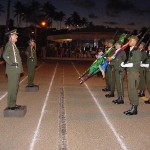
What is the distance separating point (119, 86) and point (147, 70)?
1224 millimetres

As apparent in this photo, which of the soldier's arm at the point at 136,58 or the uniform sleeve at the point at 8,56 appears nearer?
the uniform sleeve at the point at 8,56

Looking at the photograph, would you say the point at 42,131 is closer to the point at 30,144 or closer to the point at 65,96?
the point at 30,144

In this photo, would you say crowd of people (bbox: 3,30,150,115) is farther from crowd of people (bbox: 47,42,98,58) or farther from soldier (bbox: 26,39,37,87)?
crowd of people (bbox: 47,42,98,58)

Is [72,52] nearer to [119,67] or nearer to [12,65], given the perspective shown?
[119,67]

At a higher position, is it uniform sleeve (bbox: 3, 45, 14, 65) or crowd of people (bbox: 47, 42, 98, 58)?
uniform sleeve (bbox: 3, 45, 14, 65)

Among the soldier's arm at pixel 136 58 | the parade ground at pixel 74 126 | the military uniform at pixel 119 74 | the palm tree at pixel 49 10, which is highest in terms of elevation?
the palm tree at pixel 49 10

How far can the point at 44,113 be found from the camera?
32.2 feet

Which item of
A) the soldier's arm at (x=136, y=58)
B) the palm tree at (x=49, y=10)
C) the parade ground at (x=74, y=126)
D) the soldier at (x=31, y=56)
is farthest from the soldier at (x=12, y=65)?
the palm tree at (x=49, y=10)

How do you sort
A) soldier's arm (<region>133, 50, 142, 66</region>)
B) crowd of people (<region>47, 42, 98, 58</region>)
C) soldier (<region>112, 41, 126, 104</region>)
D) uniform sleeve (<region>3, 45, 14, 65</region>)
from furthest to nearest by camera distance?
1. crowd of people (<region>47, 42, 98, 58</region>)
2. soldier (<region>112, 41, 126, 104</region>)
3. soldier's arm (<region>133, 50, 142, 66</region>)
4. uniform sleeve (<region>3, 45, 14, 65</region>)

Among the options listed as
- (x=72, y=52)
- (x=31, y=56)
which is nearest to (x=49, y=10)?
(x=72, y=52)

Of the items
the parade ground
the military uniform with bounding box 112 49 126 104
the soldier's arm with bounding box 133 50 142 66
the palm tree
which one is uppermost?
the palm tree

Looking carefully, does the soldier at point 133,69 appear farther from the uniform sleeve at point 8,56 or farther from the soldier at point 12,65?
the uniform sleeve at point 8,56

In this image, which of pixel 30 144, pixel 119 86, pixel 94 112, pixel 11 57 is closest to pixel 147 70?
pixel 119 86

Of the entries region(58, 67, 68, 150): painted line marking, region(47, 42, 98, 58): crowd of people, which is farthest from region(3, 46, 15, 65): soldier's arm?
region(47, 42, 98, 58): crowd of people
